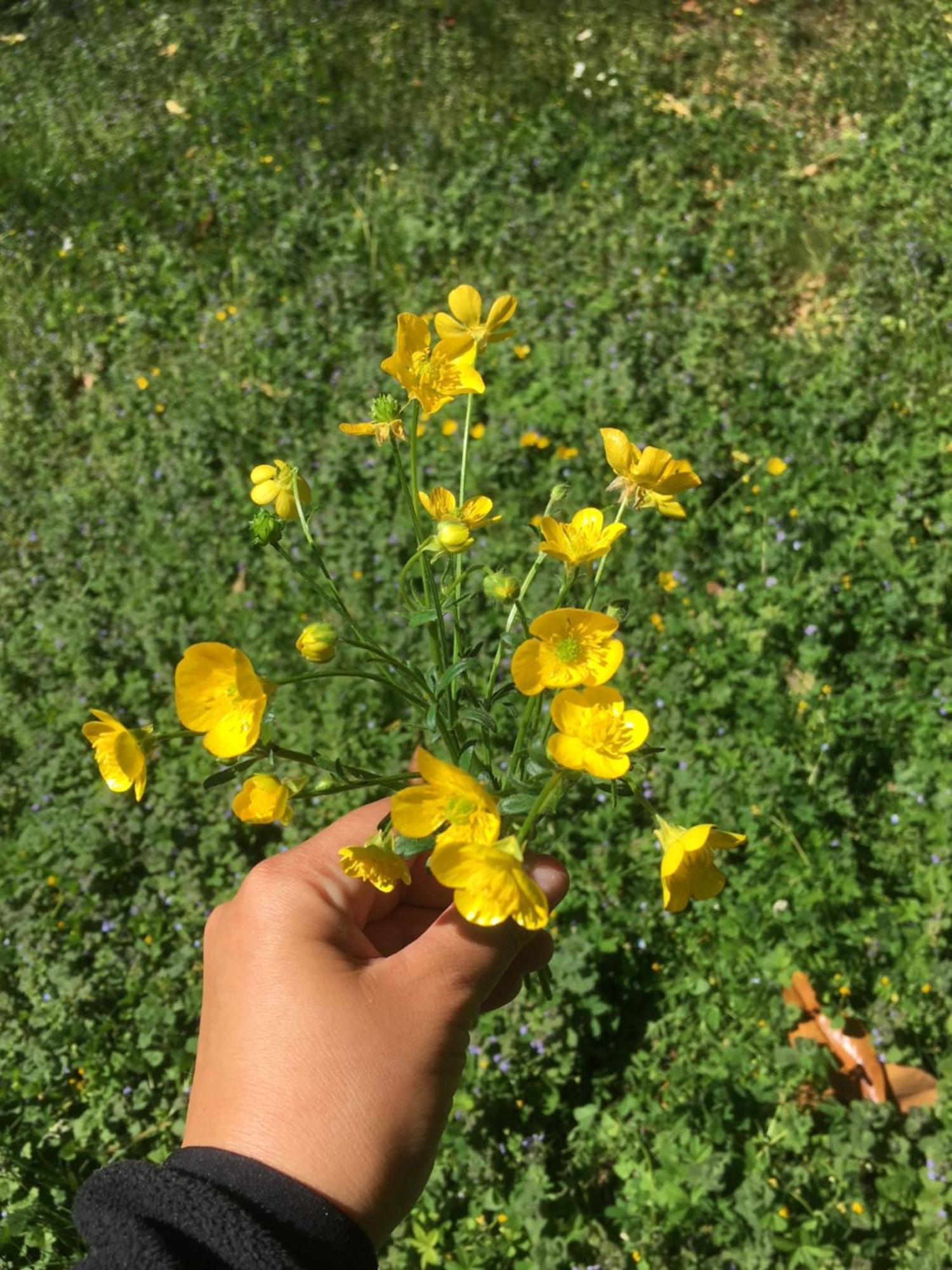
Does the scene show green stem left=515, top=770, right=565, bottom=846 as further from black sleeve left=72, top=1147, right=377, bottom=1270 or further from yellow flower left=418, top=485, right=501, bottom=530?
black sleeve left=72, top=1147, right=377, bottom=1270

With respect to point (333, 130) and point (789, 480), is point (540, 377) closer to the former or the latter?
point (789, 480)

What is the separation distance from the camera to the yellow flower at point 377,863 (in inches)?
51.3

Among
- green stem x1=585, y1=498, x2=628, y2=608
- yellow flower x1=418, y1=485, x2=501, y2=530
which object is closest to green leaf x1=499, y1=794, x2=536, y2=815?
green stem x1=585, y1=498, x2=628, y2=608

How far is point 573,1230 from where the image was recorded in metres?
2.24

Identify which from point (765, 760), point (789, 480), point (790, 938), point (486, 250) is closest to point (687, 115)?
point (486, 250)

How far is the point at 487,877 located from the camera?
3.73 ft

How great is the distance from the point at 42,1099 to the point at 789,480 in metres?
2.89

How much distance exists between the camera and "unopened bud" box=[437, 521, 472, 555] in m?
1.25

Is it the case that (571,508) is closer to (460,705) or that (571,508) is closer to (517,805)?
(460,705)

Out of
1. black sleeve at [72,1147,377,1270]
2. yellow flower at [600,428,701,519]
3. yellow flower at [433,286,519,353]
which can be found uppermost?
yellow flower at [433,286,519,353]

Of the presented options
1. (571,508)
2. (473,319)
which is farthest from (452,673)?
(571,508)

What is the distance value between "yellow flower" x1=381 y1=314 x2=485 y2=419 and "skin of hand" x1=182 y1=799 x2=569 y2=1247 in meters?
0.68

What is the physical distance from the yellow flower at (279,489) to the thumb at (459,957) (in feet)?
1.99

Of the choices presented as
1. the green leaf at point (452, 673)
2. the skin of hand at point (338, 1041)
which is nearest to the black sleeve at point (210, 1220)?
the skin of hand at point (338, 1041)
